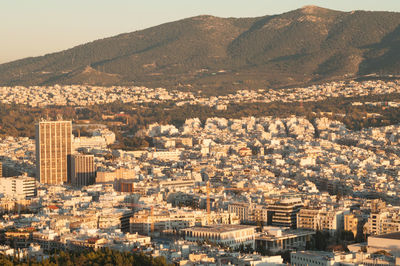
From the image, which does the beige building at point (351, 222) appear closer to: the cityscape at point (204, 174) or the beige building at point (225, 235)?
the cityscape at point (204, 174)

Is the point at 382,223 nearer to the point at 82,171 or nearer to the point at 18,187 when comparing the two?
the point at 18,187

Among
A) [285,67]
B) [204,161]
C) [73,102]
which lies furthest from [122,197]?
[285,67]

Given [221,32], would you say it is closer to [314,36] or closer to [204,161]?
[314,36]

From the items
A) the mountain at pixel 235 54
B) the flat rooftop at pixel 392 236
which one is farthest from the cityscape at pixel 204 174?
the mountain at pixel 235 54

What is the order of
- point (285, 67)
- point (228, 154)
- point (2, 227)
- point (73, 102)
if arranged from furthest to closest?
point (285, 67)
point (73, 102)
point (228, 154)
point (2, 227)

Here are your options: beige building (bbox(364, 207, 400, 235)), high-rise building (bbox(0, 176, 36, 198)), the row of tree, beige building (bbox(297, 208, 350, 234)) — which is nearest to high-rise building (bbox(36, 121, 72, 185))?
high-rise building (bbox(0, 176, 36, 198))

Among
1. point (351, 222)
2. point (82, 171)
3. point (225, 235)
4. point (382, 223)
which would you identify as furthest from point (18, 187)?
point (382, 223)
